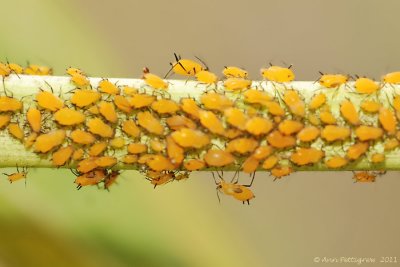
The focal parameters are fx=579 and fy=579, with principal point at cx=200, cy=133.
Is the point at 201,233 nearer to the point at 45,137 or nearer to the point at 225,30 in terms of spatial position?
the point at 225,30

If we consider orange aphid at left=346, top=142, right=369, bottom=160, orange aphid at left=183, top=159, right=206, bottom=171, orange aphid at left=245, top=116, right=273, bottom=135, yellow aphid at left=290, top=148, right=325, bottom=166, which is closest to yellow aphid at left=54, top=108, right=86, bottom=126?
orange aphid at left=183, top=159, right=206, bottom=171

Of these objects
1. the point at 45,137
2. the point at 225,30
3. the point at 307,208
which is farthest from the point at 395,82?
the point at 225,30

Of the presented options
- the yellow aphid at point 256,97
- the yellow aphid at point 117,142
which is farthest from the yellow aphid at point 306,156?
the yellow aphid at point 117,142

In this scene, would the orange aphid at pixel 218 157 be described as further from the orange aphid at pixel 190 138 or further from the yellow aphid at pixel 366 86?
the yellow aphid at pixel 366 86

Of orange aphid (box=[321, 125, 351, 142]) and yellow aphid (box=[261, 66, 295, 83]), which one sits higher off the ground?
yellow aphid (box=[261, 66, 295, 83])

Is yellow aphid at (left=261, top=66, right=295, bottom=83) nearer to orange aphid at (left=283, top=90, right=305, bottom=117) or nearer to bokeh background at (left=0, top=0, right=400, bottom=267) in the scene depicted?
orange aphid at (left=283, top=90, right=305, bottom=117)

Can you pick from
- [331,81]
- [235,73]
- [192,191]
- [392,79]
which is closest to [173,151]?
[235,73]
